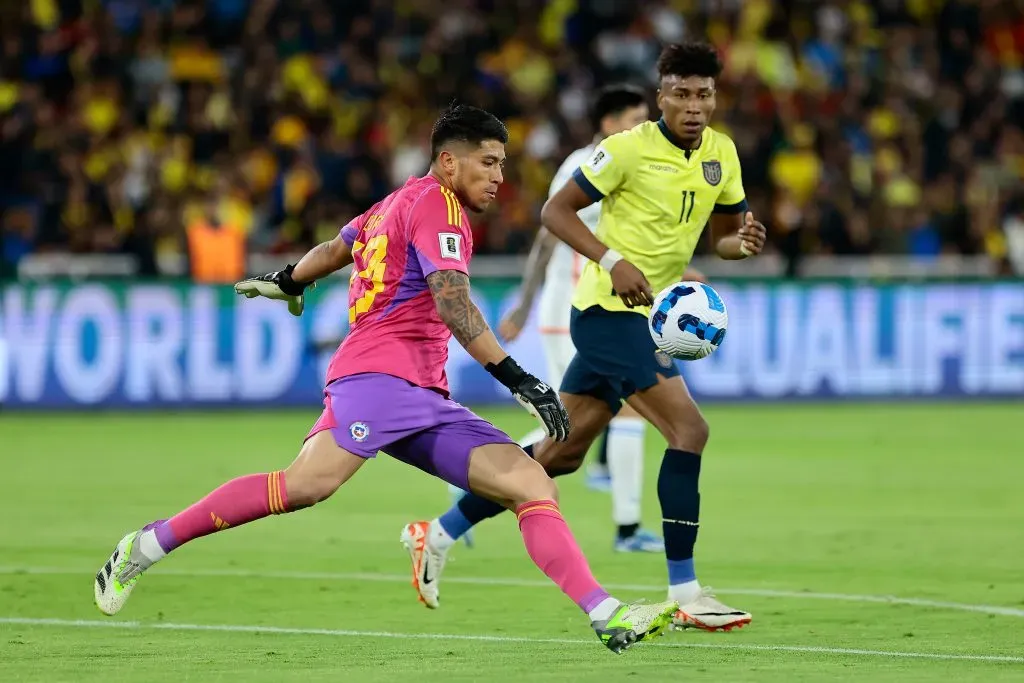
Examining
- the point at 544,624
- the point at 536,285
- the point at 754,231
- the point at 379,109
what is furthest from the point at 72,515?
the point at 379,109

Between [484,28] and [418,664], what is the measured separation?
61.2 feet

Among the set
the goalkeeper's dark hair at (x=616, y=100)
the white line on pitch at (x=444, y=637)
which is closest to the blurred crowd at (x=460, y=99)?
the goalkeeper's dark hair at (x=616, y=100)

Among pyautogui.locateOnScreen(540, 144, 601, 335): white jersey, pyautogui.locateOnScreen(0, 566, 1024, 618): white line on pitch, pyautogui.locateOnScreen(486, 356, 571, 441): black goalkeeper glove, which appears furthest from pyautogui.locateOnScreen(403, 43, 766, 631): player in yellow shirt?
pyautogui.locateOnScreen(540, 144, 601, 335): white jersey

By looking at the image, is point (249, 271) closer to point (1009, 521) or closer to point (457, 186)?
point (1009, 521)

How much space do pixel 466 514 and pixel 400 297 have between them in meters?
1.67

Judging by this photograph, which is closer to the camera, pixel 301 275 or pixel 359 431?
pixel 359 431

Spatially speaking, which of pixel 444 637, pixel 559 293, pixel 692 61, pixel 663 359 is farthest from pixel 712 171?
pixel 559 293

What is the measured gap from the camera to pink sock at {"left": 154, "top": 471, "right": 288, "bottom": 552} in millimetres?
6945

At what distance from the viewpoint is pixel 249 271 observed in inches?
781

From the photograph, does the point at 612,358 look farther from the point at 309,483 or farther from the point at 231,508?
the point at 231,508

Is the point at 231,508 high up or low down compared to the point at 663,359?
down

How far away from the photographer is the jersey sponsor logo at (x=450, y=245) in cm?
673

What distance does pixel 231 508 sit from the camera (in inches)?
276

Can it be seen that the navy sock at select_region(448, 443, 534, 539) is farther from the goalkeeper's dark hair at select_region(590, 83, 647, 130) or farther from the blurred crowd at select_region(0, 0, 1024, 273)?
→ the blurred crowd at select_region(0, 0, 1024, 273)
